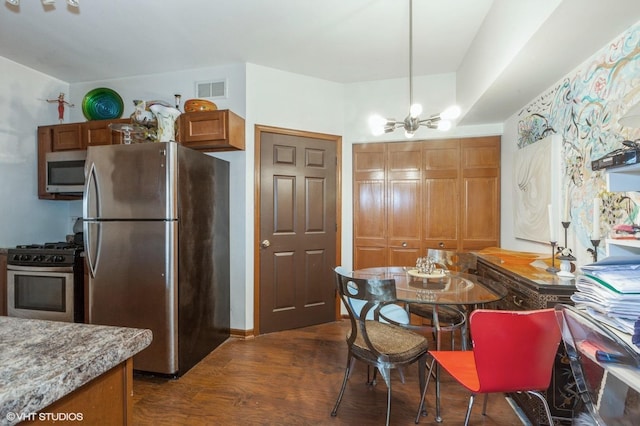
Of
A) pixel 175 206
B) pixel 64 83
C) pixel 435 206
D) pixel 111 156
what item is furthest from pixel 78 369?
pixel 64 83

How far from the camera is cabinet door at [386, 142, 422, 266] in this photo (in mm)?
3504

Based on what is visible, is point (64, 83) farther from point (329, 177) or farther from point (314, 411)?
point (314, 411)

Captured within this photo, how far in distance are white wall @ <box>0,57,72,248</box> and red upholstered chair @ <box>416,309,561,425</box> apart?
167 inches

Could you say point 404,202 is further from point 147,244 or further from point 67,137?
point 67,137

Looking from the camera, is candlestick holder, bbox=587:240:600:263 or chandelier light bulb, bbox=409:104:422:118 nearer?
candlestick holder, bbox=587:240:600:263

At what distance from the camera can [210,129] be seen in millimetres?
2842

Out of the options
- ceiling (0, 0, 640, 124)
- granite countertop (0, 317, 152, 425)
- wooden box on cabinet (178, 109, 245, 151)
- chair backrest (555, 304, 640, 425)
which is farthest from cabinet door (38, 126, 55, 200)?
chair backrest (555, 304, 640, 425)

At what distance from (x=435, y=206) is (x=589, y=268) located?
232cm

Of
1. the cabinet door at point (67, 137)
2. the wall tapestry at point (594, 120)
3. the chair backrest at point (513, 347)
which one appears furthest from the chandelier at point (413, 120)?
the cabinet door at point (67, 137)

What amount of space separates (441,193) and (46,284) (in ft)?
13.0

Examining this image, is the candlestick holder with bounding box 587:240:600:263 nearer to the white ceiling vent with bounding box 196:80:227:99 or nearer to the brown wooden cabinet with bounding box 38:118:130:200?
the white ceiling vent with bounding box 196:80:227:99

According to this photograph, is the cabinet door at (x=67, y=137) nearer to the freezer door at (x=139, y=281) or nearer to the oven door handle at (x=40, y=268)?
the oven door handle at (x=40, y=268)

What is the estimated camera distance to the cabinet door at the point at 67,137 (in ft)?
10.8

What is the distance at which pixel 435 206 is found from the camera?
3455mm
